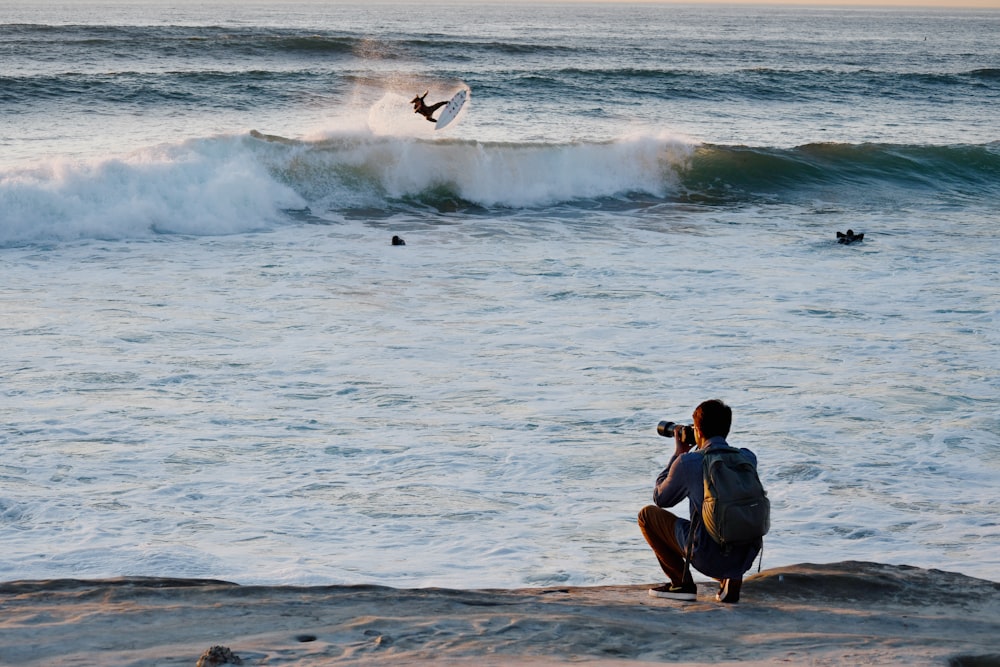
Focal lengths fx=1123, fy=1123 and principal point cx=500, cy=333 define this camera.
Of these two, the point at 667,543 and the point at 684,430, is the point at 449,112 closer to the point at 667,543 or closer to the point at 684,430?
the point at 667,543

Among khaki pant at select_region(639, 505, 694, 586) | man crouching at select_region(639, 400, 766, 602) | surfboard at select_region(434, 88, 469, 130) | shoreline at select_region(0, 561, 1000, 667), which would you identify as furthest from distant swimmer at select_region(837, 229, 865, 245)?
khaki pant at select_region(639, 505, 694, 586)

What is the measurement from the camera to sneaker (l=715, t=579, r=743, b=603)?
208 inches

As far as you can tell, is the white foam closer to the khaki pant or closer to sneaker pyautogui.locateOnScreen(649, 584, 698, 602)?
the khaki pant

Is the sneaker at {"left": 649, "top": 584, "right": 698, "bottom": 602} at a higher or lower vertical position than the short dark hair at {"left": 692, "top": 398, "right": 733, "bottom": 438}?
lower

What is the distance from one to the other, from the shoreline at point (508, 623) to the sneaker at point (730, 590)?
0.05 m

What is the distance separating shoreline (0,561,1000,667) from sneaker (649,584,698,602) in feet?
0.23

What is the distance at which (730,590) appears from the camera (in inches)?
208

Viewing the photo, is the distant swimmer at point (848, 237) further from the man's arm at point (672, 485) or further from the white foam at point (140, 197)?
the man's arm at point (672, 485)

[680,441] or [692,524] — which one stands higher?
[680,441]

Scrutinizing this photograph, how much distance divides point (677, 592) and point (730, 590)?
0.89 feet

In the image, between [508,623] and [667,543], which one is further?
[667,543]

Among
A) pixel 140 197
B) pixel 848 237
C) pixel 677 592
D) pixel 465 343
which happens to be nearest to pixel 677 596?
pixel 677 592

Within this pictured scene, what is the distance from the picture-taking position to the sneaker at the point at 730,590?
5.27 meters

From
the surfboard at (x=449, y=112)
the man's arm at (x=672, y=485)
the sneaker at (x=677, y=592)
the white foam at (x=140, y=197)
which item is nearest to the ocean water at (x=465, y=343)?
the white foam at (x=140, y=197)
